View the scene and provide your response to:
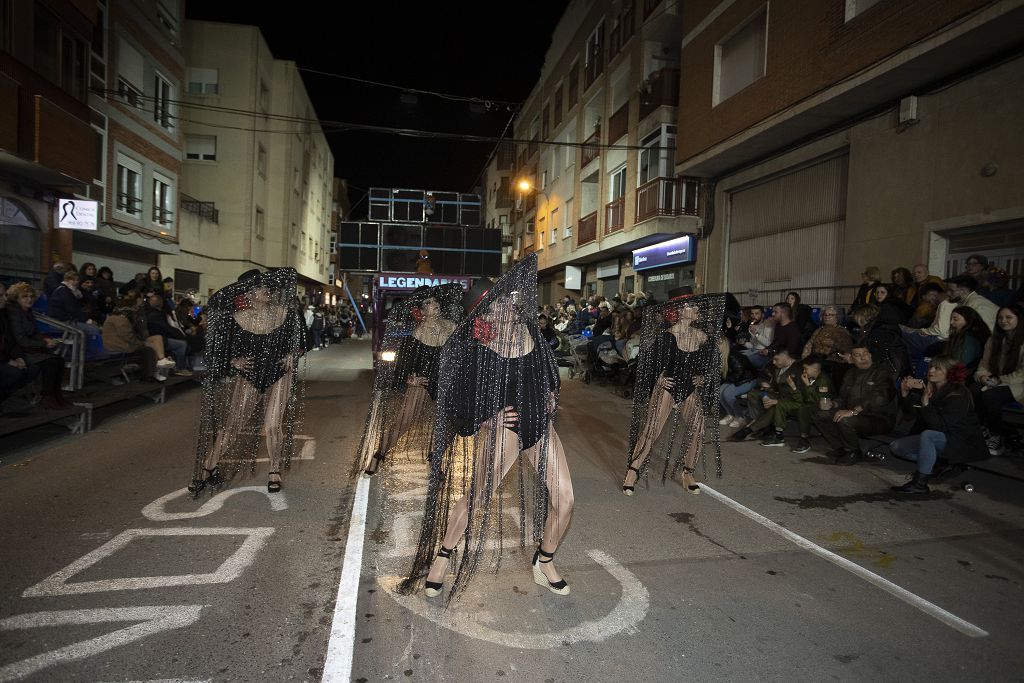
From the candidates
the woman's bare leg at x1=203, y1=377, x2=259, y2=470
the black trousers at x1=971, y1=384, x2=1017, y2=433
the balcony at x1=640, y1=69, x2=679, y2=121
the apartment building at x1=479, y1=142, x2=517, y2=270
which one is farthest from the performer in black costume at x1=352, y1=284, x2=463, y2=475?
the apartment building at x1=479, y1=142, x2=517, y2=270

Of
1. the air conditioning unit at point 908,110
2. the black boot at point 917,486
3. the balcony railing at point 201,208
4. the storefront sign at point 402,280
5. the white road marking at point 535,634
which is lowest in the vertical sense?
the white road marking at point 535,634

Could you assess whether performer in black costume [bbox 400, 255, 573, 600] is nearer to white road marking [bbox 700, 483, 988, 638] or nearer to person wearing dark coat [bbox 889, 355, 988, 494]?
white road marking [bbox 700, 483, 988, 638]

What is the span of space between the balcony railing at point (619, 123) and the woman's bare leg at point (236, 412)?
18.5 metres

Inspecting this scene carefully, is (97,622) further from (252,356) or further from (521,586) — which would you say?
(252,356)

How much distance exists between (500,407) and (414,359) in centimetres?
262

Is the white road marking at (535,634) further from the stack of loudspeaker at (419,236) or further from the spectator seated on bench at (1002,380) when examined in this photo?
the stack of loudspeaker at (419,236)

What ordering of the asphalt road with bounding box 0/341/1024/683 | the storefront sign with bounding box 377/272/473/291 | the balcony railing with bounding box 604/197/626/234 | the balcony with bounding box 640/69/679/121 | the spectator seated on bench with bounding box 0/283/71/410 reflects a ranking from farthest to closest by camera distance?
the balcony railing with bounding box 604/197/626/234
the balcony with bounding box 640/69/679/121
the storefront sign with bounding box 377/272/473/291
the spectator seated on bench with bounding box 0/283/71/410
the asphalt road with bounding box 0/341/1024/683

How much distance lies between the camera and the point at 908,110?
10086 mm

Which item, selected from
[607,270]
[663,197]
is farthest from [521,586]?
[607,270]

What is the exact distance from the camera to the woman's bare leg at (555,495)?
3529mm

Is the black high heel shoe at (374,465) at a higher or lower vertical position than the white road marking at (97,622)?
higher

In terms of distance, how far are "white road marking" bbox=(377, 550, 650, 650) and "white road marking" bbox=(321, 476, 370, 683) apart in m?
0.21

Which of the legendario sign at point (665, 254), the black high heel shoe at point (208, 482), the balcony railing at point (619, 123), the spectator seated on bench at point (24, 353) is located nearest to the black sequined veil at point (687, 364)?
the black high heel shoe at point (208, 482)

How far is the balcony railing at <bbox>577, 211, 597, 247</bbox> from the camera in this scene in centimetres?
2384
